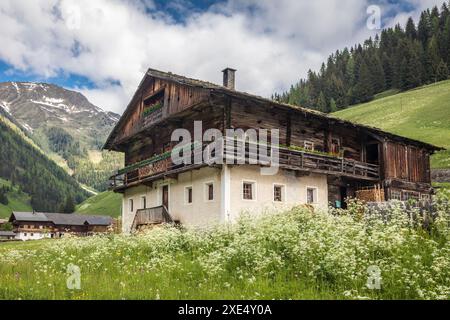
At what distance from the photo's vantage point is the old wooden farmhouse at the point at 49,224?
379 feet

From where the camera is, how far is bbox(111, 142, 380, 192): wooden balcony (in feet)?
78.0

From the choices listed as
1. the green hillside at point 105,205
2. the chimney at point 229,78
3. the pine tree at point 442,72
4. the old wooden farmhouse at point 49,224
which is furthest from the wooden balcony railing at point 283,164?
the green hillside at point 105,205

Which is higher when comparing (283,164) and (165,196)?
(283,164)

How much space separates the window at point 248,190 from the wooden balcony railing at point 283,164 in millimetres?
1358

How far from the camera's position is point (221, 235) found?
15523 millimetres

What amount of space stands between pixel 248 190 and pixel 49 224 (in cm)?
10848

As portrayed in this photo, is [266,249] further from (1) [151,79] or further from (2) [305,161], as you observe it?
(1) [151,79]

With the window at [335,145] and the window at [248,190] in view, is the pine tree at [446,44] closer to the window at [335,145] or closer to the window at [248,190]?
the window at [335,145]

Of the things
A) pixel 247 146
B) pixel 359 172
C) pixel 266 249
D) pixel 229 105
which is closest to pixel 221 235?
pixel 266 249

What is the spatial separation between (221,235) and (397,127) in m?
64.4

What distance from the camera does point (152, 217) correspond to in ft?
92.1

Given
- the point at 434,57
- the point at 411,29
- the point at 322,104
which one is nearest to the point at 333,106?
the point at 322,104

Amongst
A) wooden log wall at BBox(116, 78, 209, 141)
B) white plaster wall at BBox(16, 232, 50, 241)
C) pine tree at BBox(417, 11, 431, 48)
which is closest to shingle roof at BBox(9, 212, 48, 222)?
white plaster wall at BBox(16, 232, 50, 241)

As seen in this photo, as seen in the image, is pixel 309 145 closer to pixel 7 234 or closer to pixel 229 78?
pixel 229 78
